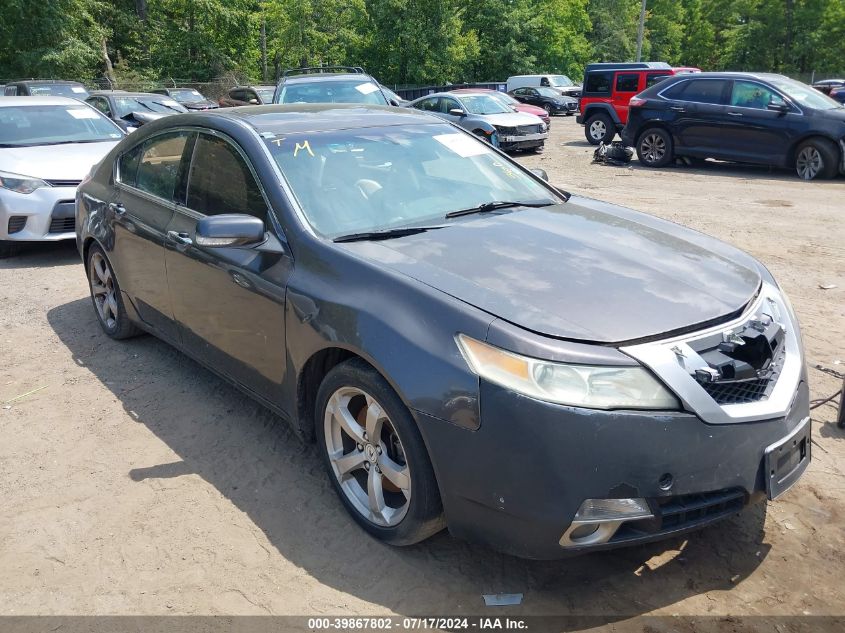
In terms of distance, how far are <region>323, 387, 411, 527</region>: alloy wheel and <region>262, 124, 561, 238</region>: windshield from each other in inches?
31.5

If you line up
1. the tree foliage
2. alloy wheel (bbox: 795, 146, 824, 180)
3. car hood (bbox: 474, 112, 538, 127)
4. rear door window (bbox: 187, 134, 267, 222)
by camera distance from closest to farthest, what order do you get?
rear door window (bbox: 187, 134, 267, 222) < alloy wheel (bbox: 795, 146, 824, 180) < car hood (bbox: 474, 112, 538, 127) < the tree foliage

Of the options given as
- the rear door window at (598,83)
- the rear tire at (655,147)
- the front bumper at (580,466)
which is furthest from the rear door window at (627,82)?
the front bumper at (580,466)

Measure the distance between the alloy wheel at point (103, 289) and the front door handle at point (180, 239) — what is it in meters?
1.25

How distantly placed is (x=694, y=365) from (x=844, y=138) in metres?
11.8

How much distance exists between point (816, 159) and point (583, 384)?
39.7 feet

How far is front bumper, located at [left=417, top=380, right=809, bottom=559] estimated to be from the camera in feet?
7.84

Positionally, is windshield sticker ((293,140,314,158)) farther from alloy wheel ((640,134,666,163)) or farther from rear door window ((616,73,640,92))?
rear door window ((616,73,640,92))

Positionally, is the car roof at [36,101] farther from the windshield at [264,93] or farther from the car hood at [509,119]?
the windshield at [264,93]

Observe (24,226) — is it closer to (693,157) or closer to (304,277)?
(304,277)

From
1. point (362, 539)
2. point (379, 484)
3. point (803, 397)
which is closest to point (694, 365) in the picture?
point (803, 397)

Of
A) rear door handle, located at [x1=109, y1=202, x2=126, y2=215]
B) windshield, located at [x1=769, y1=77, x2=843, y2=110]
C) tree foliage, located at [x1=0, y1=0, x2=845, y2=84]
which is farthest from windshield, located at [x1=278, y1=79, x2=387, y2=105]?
tree foliage, located at [x1=0, y1=0, x2=845, y2=84]

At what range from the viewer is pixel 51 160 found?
7879mm

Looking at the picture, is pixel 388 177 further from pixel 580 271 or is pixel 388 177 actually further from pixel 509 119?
pixel 509 119

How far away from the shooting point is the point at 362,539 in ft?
10.2
